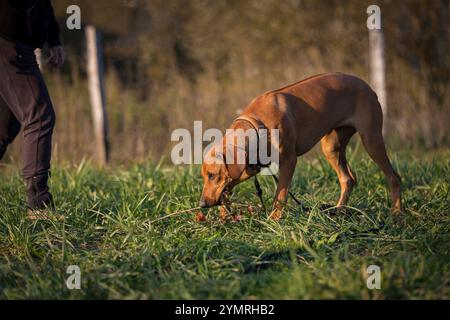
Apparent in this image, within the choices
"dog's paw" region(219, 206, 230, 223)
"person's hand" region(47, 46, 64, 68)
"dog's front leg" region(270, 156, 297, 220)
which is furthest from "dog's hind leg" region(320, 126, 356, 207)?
"person's hand" region(47, 46, 64, 68)

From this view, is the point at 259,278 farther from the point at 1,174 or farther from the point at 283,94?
the point at 1,174

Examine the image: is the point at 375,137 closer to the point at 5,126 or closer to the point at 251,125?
the point at 251,125

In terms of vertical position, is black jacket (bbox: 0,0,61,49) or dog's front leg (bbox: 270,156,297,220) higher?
black jacket (bbox: 0,0,61,49)

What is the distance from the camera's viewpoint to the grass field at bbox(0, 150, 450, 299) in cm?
329

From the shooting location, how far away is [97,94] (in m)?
7.88

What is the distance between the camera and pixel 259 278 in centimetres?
348

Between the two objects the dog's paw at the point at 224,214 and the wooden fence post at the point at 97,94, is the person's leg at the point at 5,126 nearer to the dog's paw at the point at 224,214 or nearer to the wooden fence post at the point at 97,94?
the dog's paw at the point at 224,214

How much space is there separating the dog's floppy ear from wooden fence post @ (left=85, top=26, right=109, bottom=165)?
344cm

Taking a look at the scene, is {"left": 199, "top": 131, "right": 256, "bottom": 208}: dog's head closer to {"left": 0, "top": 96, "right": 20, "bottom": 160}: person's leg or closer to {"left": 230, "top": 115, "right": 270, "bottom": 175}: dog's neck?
{"left": 230, "top": 115, "right": 270, "bottom": 175}: dog's neck

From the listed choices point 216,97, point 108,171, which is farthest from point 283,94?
point 216,97

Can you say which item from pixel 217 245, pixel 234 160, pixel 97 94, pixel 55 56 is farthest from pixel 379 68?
pixel 217 245

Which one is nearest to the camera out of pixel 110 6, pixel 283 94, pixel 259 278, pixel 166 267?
pixel 259 278

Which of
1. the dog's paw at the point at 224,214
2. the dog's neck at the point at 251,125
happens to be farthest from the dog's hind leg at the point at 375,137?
the dog's paw at the point at 224,214

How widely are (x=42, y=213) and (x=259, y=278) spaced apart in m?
1.91
